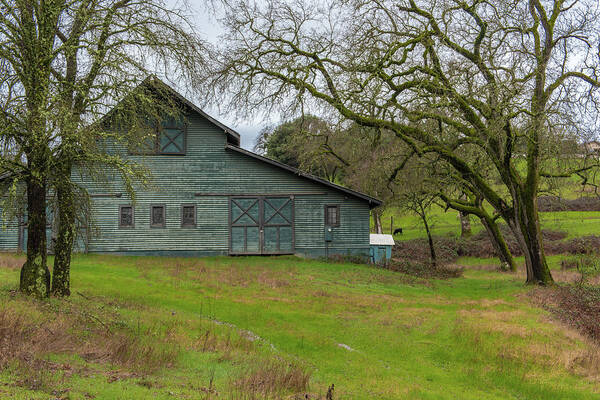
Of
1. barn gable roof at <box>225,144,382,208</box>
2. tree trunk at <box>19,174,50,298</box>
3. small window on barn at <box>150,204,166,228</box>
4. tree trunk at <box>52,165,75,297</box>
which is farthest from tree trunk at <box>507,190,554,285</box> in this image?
small window on barn at <box>150,204,166,228</box>

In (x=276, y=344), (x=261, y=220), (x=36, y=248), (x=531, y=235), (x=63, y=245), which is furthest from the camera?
(x=261, y=220)

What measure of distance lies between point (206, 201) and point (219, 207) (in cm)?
89

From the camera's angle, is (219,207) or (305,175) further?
(219,207)

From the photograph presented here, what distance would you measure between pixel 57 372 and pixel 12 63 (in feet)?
27.6

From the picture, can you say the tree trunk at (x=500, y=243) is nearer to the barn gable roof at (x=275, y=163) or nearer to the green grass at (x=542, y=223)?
the green grass at (x=542, y=223)

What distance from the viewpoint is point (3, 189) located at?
12500 millimetres

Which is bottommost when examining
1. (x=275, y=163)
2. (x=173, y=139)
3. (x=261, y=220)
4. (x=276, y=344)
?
(x=276, y=344)

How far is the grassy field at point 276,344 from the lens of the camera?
778 centimetres

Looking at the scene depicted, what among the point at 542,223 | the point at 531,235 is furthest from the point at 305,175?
the point at 542,223

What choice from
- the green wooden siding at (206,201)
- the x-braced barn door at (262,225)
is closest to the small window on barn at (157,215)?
the green wooden siding at (206,201)

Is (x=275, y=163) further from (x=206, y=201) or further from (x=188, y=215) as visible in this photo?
(x=188, y=215)

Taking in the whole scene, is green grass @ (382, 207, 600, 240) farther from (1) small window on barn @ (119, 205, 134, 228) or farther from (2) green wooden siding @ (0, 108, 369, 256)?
(1) small window on barn @ (119, 205, 134, 228)

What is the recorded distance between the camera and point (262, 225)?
30.2m

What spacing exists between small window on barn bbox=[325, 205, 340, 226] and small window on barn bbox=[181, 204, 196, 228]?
824 cm
